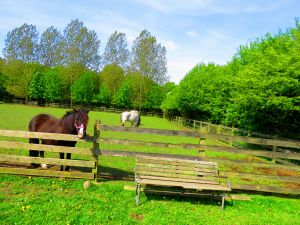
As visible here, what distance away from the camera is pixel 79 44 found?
6372cm

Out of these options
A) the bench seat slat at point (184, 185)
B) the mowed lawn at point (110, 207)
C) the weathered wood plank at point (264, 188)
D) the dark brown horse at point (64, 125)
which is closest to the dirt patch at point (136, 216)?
the mowed lawn at point (110, 207)

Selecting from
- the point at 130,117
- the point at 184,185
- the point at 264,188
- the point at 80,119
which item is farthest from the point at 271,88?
the point at 130,117

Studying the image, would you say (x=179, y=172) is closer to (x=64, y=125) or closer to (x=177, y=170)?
(x=177, y=170)

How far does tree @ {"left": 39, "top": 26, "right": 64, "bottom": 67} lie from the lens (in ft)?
215

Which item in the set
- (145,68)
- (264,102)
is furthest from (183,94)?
(145,68)

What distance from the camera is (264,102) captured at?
1534 cm

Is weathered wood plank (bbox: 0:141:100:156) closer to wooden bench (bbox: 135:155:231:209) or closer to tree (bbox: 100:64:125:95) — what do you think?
wooden bench (bbox: 135:155:231:209)

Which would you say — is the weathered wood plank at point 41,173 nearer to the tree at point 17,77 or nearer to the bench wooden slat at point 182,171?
the bench wooden slat at point 182,171

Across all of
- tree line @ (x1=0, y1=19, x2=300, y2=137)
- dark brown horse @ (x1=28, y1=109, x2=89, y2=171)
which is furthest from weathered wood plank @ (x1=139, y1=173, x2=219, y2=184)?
tree line @ (x1=0, y1=19, x2=300, y2=137)

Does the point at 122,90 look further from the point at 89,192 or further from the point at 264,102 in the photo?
the point at 89,192

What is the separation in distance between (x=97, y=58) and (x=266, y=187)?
62508mm

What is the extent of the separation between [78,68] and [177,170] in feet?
202

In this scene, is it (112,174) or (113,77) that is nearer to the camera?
(112,174)

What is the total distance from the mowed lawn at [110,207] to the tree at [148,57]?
186ft
